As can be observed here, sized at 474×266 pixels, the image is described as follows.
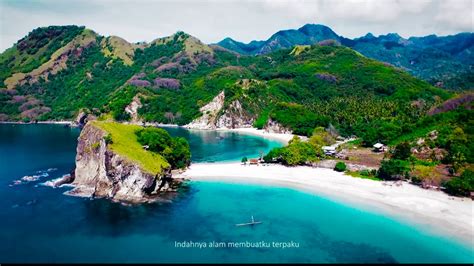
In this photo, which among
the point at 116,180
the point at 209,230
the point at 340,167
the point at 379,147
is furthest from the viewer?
the point at 379,147

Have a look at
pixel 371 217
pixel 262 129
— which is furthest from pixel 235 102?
pixel 371 217

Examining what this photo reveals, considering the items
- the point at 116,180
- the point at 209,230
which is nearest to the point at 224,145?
the point at 116,180

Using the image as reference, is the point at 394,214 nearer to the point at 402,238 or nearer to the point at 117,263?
the point at 402,238

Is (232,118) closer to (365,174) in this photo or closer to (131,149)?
(365,174)

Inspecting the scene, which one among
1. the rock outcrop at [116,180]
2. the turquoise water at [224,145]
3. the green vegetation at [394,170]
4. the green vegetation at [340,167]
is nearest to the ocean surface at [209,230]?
the rock outcrop at [116,180]

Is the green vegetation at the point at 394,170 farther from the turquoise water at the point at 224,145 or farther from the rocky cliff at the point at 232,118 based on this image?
the rocky cliff at the point at 232,118

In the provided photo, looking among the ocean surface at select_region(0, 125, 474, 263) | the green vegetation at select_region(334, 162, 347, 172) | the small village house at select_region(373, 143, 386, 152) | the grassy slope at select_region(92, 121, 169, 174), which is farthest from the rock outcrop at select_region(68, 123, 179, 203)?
the small village house at select_region(373, 143, 386, 152)
